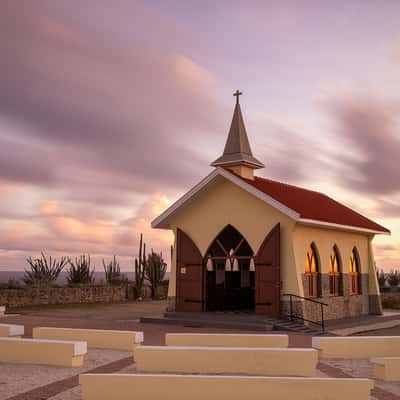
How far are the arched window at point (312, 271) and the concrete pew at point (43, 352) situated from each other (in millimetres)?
10351

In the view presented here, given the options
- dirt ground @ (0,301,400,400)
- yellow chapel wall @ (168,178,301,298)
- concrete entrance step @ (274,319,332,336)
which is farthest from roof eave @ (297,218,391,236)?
dirt ground @ (0,301,400,400)

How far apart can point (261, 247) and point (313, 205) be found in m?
3.67

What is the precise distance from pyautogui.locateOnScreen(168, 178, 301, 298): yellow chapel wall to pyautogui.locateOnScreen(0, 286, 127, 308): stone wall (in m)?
9.54

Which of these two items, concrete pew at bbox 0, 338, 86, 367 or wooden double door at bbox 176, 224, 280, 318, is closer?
concrete pew at bbox 0, 338, 86, 367

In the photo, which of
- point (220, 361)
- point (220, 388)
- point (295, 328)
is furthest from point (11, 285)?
point (220, 388)

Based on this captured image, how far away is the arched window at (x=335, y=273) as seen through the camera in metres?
21.7

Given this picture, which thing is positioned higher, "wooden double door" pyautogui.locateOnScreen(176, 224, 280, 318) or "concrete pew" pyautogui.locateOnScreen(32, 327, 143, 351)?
"wooden double door" pyautogui.locateOnScreen(176, 224, 280, 318)

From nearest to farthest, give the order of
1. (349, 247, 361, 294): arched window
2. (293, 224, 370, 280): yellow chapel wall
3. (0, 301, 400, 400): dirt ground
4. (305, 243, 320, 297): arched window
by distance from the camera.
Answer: (0, 301, 400, 400): dirt ground < (293, 224, 370, 280): yellow chapel wall < (305, 243, 320, 297): arched window < (349, 247, 361, 294): arched window

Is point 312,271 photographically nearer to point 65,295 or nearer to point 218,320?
point 218,320

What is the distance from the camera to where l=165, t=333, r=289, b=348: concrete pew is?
13.0 metres

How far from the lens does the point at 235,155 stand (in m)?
22.2

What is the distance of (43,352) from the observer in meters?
11.8

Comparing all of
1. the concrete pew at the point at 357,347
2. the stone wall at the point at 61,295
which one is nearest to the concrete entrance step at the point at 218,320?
the concrete pew at the point at 357,347

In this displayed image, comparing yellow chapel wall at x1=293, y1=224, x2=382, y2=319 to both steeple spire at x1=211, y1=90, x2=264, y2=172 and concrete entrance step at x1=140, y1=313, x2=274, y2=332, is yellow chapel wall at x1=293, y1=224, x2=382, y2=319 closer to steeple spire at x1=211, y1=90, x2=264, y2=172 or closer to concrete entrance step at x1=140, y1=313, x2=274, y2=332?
concrete entrance step at x1=140, y1=313, x2=274, y2=332
